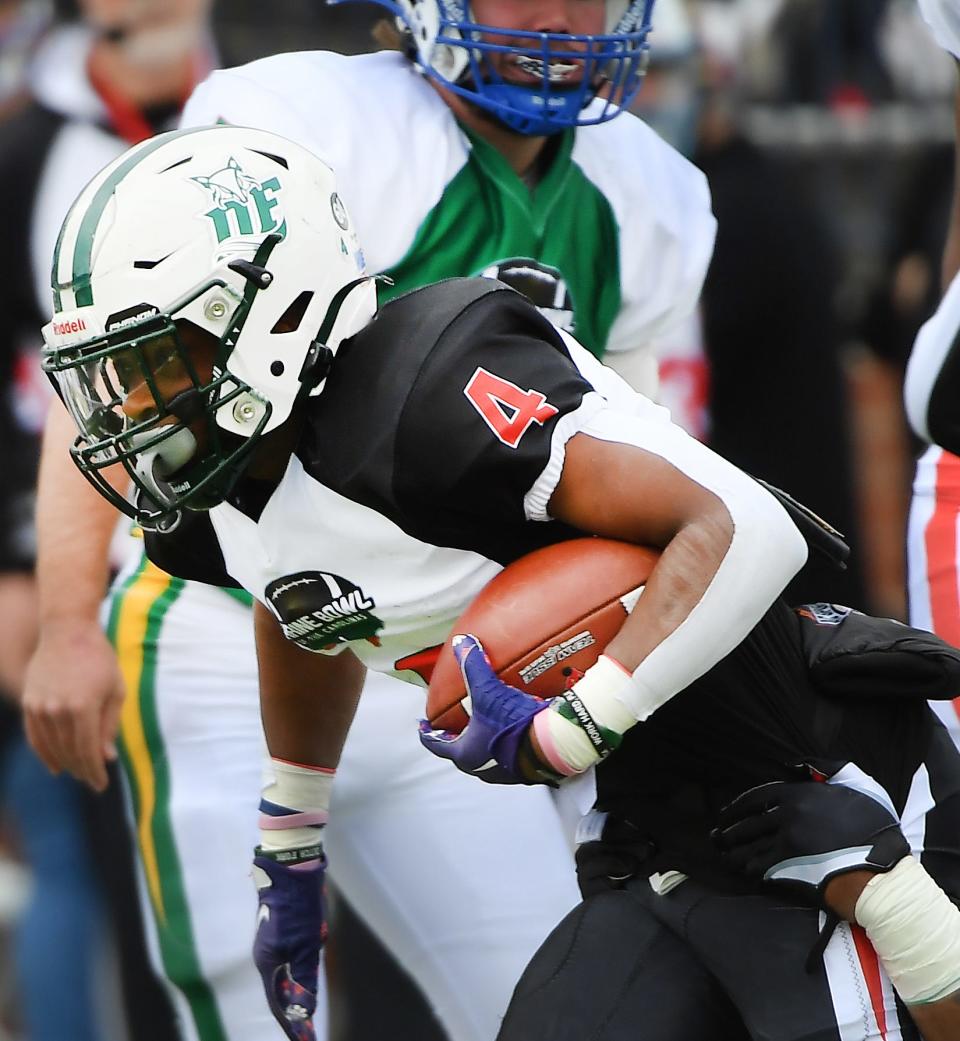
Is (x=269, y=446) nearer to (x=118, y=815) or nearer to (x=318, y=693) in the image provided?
(x=318, y=693)

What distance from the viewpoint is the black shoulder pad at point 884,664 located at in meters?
2.86

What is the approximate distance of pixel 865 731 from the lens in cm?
290

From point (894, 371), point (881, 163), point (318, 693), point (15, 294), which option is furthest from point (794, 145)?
point (318, 693)

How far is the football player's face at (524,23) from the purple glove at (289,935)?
124 cm

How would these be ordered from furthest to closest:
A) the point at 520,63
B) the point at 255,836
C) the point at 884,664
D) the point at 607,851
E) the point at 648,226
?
the point at 648,226
the point at 255,836
the point at 520,63
the point at 607,851
the point at 884,664

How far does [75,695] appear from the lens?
3.63 meters

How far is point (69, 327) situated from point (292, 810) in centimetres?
83

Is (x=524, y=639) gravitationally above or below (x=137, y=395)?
below

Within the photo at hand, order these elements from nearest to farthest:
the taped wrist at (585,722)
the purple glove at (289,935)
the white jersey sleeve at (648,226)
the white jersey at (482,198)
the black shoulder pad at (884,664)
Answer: the taped wrist at (585,722) < the black shoulder pad at (884,664) < the purple glove at (289,935) < the white jersey at (482,198) < the white jersey sleeve at (648,226)

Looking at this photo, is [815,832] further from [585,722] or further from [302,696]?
[302,696]

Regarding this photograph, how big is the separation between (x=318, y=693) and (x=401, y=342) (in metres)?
0.68

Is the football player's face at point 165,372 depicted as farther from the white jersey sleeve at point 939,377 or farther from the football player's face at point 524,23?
the white jersey sleeve at point 939,377

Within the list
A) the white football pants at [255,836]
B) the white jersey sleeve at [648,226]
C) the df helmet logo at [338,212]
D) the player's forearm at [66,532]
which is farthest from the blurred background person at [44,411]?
the df helmet logo at [338,212]

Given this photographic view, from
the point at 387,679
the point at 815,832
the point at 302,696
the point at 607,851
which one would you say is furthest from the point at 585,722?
the point at 387,679
